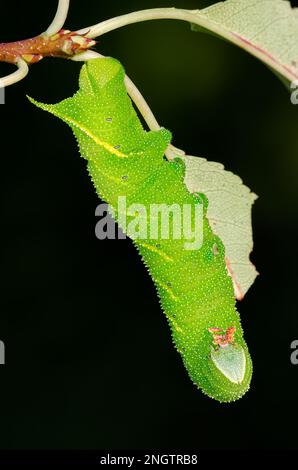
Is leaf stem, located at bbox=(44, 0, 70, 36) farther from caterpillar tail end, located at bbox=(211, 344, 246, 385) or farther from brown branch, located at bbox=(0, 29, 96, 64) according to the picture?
caterpillar tail end, located at bbox=(211, 344, 246, 385)

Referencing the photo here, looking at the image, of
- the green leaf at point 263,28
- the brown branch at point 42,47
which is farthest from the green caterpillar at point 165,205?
the green leaf at point 263,28

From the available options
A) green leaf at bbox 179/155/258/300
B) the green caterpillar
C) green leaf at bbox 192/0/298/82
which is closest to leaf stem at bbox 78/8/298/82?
green leaf at bbox 192/0/298/82

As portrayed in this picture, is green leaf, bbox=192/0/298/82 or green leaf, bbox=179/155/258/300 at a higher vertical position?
green leaf, bbox=192/0/298/82

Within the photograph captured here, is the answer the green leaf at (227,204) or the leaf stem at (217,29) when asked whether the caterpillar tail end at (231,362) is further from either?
the leaf stem at (217,29)

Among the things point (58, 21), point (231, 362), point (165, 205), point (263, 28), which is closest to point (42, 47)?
point (58, 21)

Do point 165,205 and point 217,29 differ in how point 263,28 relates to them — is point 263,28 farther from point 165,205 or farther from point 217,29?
point 165,205

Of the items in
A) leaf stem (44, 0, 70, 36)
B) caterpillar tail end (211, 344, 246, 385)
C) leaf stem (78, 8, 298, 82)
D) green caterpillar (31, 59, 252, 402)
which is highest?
leaf stem (78, 8, 298, 82)

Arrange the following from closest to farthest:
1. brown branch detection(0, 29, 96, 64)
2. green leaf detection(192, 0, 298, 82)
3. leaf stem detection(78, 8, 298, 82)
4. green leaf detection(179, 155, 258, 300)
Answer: brown branch detection(0, 29, 96, 64), leaf stem detection(78, 8, 298, 82), green leaf detection(192, 0, 298, 82), green leaf detection(179, 155, 258, 300)
